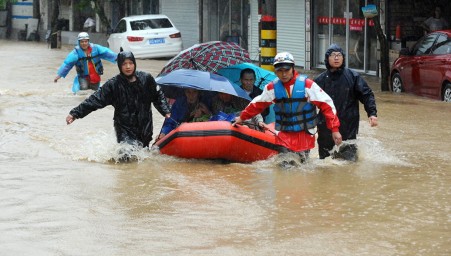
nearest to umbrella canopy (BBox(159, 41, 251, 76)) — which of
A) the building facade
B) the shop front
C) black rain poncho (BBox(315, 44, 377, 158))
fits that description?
black rain poncho (BBox(315, 44, 377, 158))

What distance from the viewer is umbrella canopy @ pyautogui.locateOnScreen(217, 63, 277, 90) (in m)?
12.4

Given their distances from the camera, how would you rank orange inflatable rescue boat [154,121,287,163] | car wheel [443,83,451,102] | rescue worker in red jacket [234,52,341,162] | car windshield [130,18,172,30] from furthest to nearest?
car windshield [130,18,172,30], car wheel [443,83,451,102], orange inflatable rescue boat [154,121,287,163], rescue worker in red jacket [234,52,341,162]

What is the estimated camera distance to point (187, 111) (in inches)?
484

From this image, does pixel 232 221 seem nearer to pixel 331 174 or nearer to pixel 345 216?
pixel 345 216

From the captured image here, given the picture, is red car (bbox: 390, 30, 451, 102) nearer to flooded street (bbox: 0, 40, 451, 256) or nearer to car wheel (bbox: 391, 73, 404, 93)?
car wheel (bbox: 391, 73, 404, 93)

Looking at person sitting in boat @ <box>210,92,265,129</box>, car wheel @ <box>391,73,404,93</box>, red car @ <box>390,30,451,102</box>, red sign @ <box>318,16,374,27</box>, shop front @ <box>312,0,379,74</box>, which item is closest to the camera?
person sitting in boat @ <box>210,92,265,129</box>

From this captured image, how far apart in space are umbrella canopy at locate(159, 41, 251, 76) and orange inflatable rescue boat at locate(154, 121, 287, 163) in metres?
1.17

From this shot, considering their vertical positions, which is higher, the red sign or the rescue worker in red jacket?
the red sign

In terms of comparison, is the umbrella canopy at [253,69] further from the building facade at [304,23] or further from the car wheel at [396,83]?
the car wheel at [396,83]

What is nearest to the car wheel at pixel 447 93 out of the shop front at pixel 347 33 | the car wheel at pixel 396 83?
the car wheel at pixel 396 83

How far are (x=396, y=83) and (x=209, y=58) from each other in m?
8.41

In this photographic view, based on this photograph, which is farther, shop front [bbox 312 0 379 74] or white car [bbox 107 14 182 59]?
white car [bbox 107 14 182 59]

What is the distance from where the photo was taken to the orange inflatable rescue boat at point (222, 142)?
11430 millimetres

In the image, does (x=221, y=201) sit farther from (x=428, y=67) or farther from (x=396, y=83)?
(x=396, y=83)
